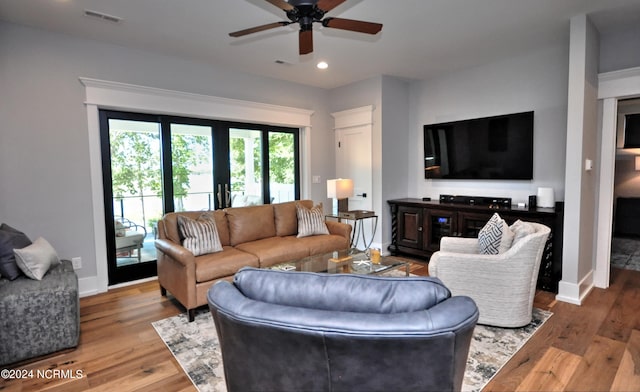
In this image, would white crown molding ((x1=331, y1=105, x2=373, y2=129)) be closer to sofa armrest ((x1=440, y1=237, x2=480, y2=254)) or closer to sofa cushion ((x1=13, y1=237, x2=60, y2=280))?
sofa armrest ((x1=440, y1=237, x2=480, y2=254))

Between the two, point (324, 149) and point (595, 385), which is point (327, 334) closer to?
point (595, 385)

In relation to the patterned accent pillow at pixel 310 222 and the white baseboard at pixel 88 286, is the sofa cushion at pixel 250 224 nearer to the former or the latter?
the patterned accent pillow at pixel 310 222

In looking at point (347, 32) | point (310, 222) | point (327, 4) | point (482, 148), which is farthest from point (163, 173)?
point (482, 148)

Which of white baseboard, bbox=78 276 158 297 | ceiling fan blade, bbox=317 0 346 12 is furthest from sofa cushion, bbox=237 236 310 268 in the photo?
ceiling fan blade, bbox=317 0 346 12

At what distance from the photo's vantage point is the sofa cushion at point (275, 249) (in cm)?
339

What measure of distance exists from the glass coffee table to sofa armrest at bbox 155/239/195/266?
0.75 meters

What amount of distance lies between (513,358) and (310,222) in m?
2.43

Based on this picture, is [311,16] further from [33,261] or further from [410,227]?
[410,227]

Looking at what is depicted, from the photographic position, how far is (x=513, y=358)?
2.35 metres

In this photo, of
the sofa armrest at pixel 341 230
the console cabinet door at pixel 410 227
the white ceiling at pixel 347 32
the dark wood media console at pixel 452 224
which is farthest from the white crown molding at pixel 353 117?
the sofa armrest at pixel 341 230

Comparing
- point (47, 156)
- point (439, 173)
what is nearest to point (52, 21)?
point (47, 156)

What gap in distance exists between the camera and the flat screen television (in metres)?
4.15

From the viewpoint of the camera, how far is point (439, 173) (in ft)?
16.4

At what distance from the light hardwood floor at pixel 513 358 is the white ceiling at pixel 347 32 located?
270 centimetres
